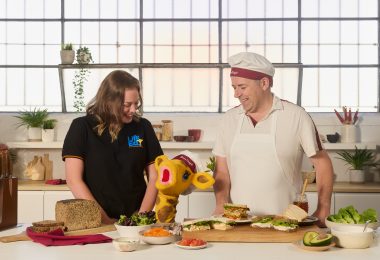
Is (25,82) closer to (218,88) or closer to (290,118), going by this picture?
(218,88)

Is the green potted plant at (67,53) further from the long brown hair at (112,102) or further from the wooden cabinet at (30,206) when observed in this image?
the long brown hair at (112,102)

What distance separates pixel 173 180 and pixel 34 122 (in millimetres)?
3442

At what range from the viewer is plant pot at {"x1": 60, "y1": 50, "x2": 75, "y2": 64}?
249 inches

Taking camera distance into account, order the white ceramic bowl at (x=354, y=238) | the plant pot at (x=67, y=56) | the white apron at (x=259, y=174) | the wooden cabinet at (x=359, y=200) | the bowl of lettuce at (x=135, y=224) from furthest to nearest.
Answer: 1. the plant pot at (x=67, y=56)
2. the wooden cabinet at (x=359, y=200)
3. the white apron at (x=259, y=174)
4. the bowl of lettuce at (x=135, y=224)
5. the white ceramic bowl at (x=354, y=238)

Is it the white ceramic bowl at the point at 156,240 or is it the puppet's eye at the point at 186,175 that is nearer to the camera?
the white ceramic bowl at the point at 156,240

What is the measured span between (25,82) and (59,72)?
41 centimetres

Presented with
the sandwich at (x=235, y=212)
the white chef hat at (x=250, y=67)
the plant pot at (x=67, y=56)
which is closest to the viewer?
the sandwich at (x=235, y=212)

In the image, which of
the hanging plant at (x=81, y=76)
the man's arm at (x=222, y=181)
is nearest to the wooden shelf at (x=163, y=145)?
the hanging plant at (x=81, y=76)

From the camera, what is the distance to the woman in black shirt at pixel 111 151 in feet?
11.3

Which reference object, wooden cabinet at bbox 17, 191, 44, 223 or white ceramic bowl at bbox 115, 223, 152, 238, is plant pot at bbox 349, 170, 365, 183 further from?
white ceramic bowl at bbox 115, 223, 152, 238

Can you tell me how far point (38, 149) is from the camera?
630 cm

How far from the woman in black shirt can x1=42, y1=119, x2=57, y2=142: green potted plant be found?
270cm

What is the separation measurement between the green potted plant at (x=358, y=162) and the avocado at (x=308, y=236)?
3409 mm

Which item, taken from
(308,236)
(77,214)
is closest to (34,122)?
(77,214)
